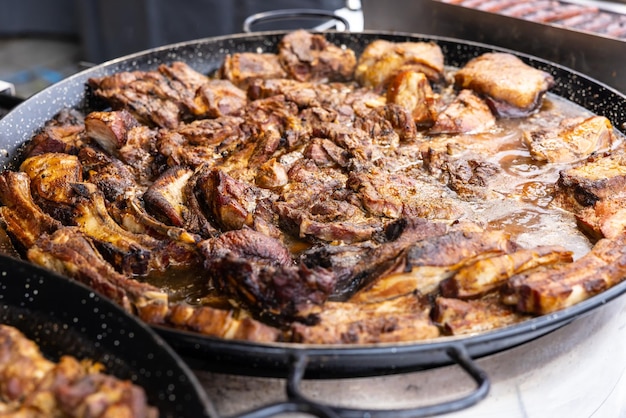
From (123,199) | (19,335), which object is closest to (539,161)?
(123,199)

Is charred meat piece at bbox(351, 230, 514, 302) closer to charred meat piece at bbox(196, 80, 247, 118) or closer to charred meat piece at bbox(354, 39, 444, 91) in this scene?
charred meat piece at bbox(196, 80, 247, 118)

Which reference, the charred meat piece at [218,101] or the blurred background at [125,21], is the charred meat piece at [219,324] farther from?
the blurred background at [125,21]

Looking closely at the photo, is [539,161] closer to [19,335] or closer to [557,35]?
[557,35]

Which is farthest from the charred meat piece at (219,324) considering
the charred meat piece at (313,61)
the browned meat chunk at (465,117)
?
the charred meat piece at (313,61)

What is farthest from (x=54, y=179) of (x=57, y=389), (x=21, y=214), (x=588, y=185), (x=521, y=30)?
(x=521, y=30)

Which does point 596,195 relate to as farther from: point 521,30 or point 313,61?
point 521,30
